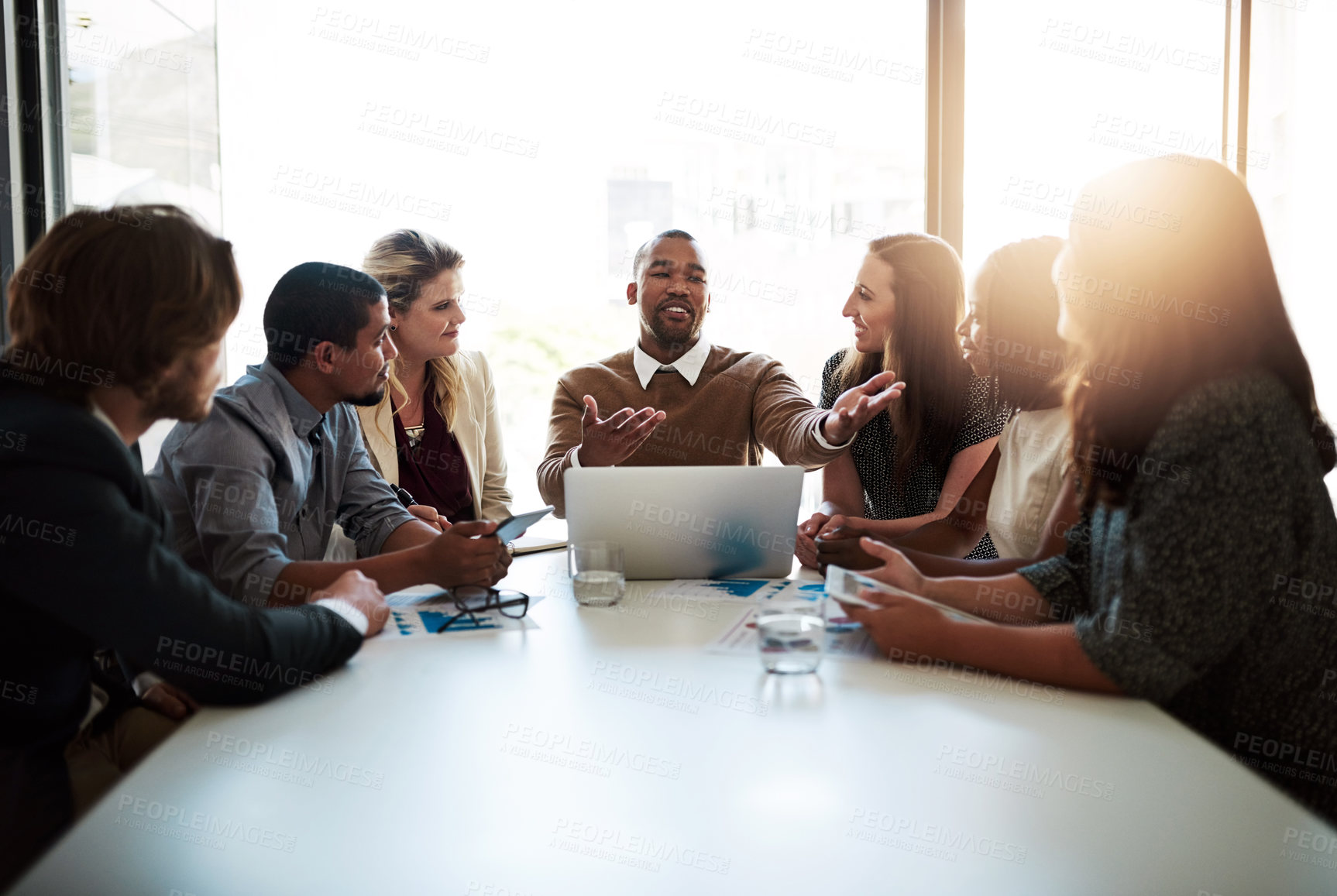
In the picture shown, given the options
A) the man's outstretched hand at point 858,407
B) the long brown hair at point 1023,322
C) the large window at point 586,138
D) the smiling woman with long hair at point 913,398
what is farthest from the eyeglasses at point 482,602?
the large window at point 586,138

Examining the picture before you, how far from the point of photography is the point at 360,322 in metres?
1.81

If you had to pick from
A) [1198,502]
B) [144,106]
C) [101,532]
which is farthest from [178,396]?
[144,106]

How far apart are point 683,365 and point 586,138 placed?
1126 millimetres

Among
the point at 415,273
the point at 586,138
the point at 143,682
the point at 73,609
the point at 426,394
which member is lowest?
the point at 143,682

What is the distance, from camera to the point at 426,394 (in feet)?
8.77

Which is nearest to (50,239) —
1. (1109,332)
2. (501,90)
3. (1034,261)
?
(1109,332)

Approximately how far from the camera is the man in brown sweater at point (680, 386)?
2674mm

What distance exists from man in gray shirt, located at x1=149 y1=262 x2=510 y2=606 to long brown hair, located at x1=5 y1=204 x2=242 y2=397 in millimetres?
270

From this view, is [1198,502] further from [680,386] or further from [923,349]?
[680,386]

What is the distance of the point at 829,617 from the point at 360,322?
1.07 meters

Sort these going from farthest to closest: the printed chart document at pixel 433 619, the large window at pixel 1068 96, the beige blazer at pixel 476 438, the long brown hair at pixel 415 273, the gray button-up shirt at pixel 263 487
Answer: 1. the large window at pixel 1068 96
2. the long brown hair at pixel 415 273
3. the beige blazer at pixel 476 438
4. the gray button-up shirt at pixel 263 487
5. the printed chart document at pixel 433 619

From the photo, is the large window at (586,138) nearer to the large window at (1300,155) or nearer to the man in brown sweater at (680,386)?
the man in brown sweater at (680,386)

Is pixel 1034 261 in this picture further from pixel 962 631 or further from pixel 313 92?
pixel 313 92

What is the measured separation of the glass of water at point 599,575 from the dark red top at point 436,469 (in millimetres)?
1069
